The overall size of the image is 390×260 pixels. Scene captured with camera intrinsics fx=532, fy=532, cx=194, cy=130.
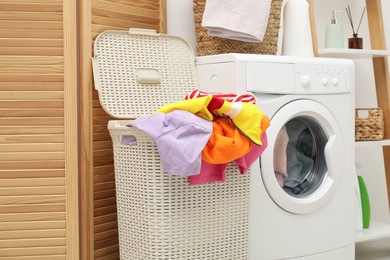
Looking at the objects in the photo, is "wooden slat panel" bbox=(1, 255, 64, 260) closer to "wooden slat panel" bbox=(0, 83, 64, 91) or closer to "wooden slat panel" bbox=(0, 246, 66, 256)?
"wooden slat panel" bbox=(0, 246, 66, 256)

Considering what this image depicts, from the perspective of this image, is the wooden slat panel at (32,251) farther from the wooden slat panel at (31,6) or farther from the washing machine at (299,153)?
the wooden slat panel at (31,6)

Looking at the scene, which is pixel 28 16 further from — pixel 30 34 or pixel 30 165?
pixel 30 165

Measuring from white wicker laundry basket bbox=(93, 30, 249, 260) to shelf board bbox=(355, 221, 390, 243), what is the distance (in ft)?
2.92

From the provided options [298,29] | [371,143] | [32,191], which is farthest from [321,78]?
[32,191]

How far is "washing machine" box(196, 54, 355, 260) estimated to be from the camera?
203cm

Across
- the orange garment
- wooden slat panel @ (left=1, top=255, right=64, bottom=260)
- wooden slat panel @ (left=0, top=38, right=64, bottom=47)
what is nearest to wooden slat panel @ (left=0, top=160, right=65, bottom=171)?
wooden slat panel @ (left=1, top=255, right=64, bottom=260)

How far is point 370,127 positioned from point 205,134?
1.37 metres

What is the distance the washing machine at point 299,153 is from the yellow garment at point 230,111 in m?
0.28

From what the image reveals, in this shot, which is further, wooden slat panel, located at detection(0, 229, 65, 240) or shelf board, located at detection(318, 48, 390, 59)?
shelf board, located at detection(318, 48, 390, 59)

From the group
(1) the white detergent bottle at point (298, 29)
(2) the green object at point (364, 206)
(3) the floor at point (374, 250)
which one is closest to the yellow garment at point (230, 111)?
(1) the white detergent bottle at point (298, 29)

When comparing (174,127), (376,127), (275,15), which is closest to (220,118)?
(174,127)

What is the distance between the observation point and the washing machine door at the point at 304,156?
2.07m

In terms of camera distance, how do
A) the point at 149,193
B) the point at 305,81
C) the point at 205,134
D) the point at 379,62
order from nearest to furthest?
the point at 205,134 < the point at 149,193 < the point at 305,81 < the point at 379,62

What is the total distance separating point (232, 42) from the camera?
2.41m
